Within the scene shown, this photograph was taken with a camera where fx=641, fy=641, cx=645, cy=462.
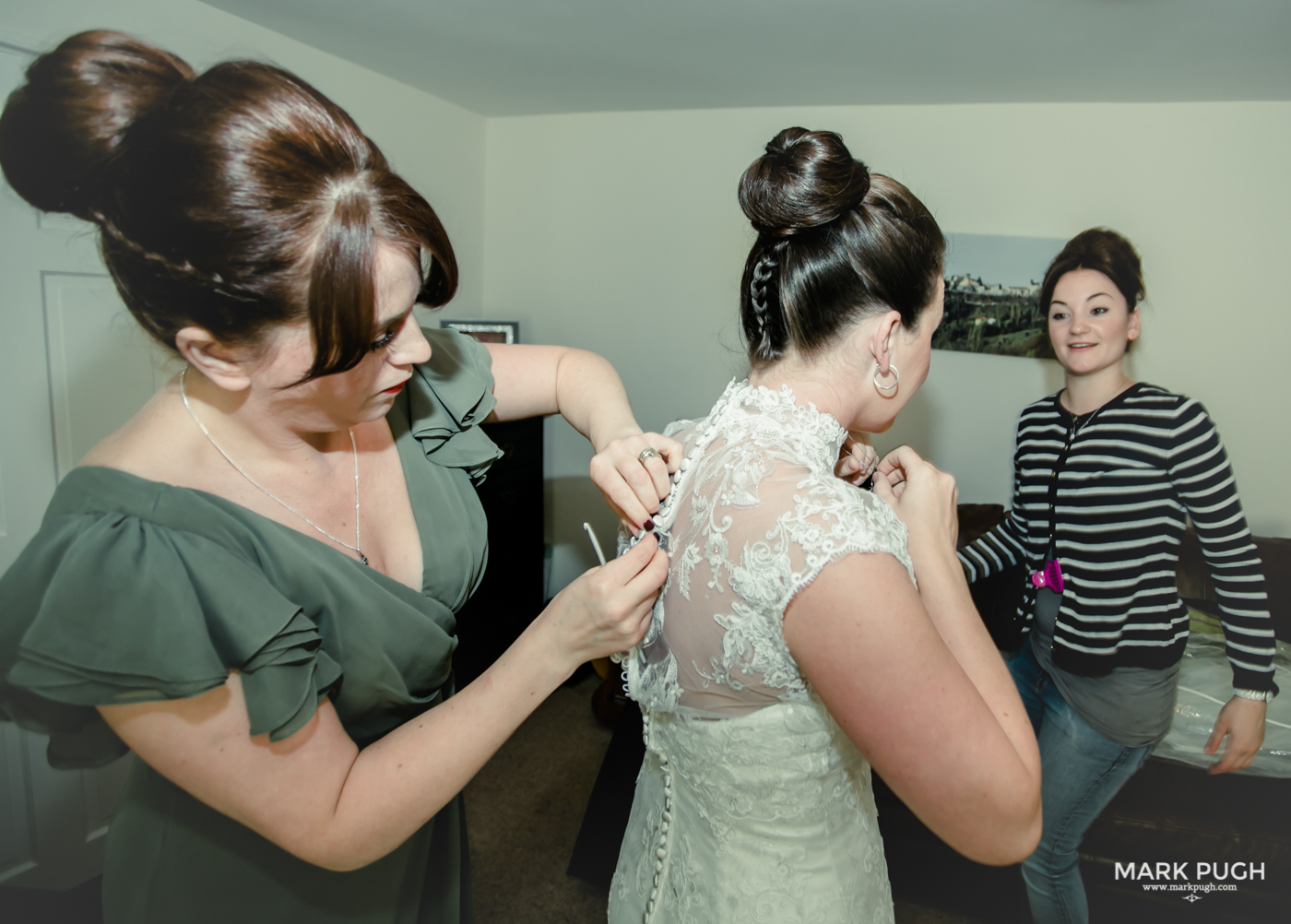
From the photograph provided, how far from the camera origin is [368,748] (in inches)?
25.3

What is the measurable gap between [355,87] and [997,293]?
2205 mm

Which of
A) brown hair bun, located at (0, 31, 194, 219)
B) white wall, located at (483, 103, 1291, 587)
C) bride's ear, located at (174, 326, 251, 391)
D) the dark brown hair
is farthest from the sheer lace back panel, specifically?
white wall, located at (483, 103, 1291, 587)

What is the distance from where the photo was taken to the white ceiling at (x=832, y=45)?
4.70 feet

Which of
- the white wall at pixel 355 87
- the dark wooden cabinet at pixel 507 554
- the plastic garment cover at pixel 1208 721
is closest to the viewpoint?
the white wall at pixel 355 87

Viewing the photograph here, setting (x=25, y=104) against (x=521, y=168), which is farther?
(x=521, y=168)

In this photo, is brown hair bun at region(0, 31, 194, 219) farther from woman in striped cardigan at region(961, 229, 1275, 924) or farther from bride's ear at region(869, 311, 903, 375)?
woman in striped cardigan at region(961, 229, 1275, 924)

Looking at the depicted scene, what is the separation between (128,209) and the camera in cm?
53

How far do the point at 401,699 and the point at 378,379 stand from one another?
1.29ft

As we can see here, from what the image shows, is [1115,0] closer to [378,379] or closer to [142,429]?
[378,379]

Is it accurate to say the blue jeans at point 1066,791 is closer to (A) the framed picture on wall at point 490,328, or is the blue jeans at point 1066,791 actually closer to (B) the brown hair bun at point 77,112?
(B) the brown hair bun at point 77,112

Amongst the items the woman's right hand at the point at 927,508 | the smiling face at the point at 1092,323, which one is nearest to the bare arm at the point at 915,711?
the woman's right hand at the point at 927,508

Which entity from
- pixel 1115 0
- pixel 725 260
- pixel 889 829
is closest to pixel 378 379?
pixel 1115 0

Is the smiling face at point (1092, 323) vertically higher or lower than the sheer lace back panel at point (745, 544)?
higher

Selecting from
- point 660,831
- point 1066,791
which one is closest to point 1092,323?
point 1066,791
